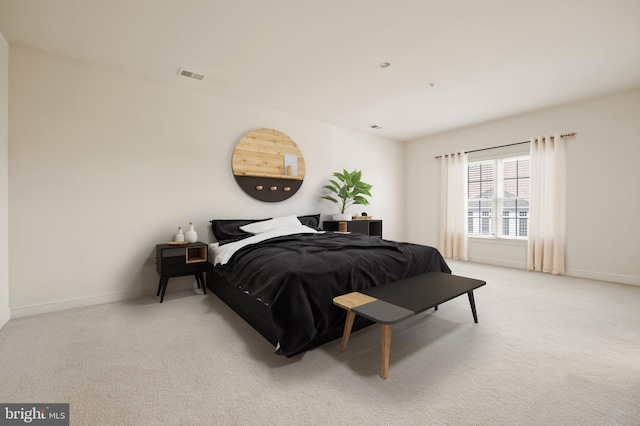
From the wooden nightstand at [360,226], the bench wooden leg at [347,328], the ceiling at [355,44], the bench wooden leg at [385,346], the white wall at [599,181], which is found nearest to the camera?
the bench wooden leg at [385,346]

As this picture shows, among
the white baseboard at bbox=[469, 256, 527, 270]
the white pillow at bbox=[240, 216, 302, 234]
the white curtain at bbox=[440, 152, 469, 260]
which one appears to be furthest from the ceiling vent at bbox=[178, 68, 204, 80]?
the white baseboard at bbox=[469, 256, 527, 270]

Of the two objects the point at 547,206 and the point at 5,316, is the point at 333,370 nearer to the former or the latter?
the point at 5,316

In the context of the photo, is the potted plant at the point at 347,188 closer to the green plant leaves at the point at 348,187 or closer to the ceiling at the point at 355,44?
the green plant leaves at the point at 348,187

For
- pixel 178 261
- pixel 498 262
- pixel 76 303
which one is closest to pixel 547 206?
pixel 498 262

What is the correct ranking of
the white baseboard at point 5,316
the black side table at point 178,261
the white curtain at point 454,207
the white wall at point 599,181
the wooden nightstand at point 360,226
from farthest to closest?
1. the white curtain at point 454,207
2. the wooden nightstand at point 360,226
3. the white wall at point 599,181
4. the black side table at point 178,261
5. the white baseboard at point 5,316

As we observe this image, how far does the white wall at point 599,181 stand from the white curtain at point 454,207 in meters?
0.73

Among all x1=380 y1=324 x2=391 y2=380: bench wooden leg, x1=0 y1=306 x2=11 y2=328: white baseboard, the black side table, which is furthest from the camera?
the black side table

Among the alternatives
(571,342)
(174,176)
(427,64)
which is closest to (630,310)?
(571,342)

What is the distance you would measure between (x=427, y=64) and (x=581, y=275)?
3825 millimetres

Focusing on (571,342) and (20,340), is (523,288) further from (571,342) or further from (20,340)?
(20,340)

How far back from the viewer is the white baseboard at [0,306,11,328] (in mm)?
2461

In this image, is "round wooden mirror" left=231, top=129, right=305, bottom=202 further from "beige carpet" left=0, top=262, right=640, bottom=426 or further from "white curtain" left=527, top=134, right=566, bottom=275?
"white curtain" left=527, top=134, right=566, bottom=275

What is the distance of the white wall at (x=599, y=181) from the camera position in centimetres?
375

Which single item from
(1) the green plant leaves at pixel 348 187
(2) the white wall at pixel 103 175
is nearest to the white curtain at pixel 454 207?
(1) the green plant leaves at pixel 348 187
